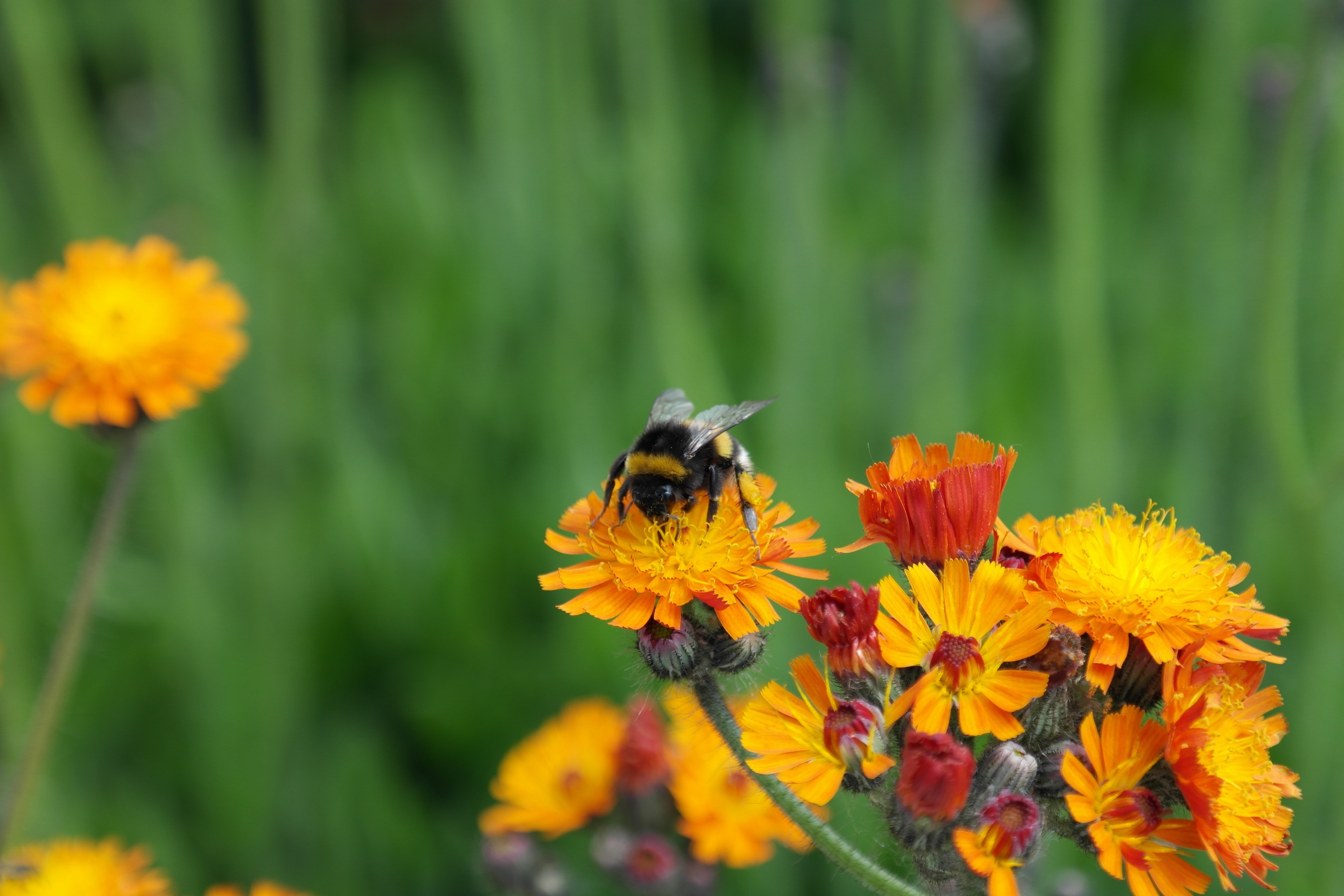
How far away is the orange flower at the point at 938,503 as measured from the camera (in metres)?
0.79

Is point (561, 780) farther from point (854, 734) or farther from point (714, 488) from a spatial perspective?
point (854, 734)

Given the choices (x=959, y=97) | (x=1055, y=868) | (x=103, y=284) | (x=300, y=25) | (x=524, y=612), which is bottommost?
(x=1055, y=868)

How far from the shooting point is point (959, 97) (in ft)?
6.19

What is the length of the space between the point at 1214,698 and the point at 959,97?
53.6 inches

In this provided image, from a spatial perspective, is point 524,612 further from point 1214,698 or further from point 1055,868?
point 1214,698

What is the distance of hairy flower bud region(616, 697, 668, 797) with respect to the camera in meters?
1.12

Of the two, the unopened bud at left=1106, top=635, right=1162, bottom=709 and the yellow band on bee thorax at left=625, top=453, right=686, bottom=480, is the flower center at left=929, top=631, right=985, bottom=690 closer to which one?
the unopened bud at left=1106, top=635, right=1162, bottom=709

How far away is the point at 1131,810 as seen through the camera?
0.71 meters

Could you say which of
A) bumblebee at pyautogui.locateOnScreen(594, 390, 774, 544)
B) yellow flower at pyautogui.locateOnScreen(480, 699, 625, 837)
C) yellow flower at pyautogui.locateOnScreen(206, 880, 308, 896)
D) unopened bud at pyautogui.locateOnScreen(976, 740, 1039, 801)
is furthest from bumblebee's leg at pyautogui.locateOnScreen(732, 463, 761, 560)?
yellow flower at pyautogui.locateOnScreen(206, 880, 308, 896)

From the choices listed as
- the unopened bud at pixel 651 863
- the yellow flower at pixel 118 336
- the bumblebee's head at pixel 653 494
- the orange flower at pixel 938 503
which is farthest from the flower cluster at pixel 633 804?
the yellow flower at pixel 118 336

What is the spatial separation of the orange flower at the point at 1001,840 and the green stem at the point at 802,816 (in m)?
0.05

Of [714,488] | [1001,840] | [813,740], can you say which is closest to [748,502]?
[714,488]

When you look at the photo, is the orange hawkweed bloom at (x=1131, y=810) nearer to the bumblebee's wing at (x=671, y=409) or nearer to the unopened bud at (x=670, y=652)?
the unopened bud at (x=670, y=652)

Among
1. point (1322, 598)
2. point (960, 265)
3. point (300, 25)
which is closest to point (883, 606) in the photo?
point (1322, 598)
